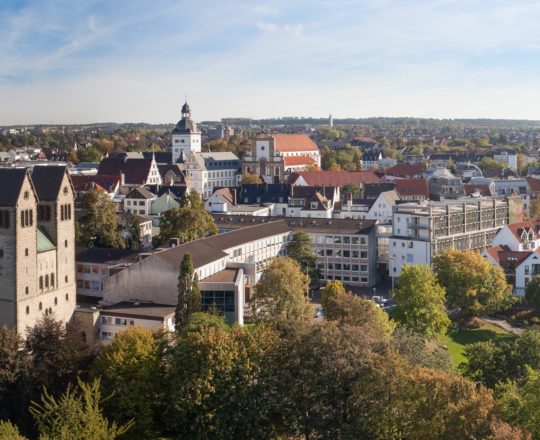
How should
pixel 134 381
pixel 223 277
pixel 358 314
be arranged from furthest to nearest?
pixel 223 277
pixel 358 314
pixel 134 381

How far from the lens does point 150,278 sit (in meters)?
58.0

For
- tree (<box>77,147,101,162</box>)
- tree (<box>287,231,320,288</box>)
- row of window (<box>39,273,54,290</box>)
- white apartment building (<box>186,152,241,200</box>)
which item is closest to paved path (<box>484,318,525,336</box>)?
tree (<box>287,231,320,288</box>)

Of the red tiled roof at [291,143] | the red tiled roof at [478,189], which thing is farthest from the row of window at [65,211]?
the red tiled roof at [291,143]

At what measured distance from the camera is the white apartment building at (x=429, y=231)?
77.9 meters

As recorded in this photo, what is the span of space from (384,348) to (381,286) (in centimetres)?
4002

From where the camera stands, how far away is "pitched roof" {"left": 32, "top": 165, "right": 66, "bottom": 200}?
55.4m

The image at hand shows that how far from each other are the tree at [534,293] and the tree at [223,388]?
35.7 metres

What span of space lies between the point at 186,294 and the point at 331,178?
7426cm

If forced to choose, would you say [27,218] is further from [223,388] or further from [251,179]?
[251,179]

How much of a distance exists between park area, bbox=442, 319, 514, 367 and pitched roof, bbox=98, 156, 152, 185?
65.0 m

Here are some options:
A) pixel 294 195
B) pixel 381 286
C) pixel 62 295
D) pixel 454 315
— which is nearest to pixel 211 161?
pixel 294 195

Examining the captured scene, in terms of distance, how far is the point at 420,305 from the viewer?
59.6 metres

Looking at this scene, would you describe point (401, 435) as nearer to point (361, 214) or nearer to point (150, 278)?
point (150, 278)

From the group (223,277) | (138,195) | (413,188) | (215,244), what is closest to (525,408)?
(223,277)
